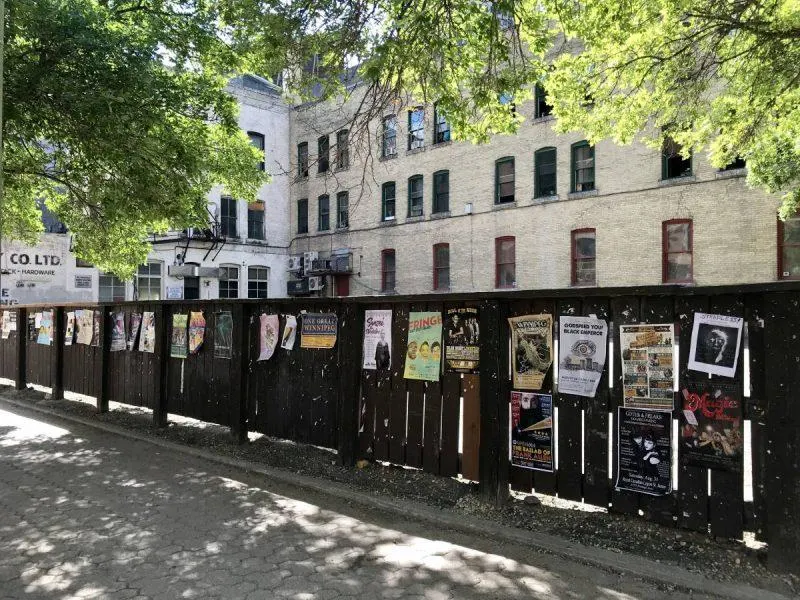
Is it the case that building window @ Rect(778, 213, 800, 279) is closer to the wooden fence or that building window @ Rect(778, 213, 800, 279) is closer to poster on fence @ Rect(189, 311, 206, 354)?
the wooden fence

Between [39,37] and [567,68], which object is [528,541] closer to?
[567,68]

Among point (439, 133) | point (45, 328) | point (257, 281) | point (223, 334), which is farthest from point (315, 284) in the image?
point (223, 334)

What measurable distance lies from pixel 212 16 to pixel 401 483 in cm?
888

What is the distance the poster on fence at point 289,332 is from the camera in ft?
22.4

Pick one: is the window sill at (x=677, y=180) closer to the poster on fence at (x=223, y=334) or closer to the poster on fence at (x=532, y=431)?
the poster on fence at (x=223, y=334)

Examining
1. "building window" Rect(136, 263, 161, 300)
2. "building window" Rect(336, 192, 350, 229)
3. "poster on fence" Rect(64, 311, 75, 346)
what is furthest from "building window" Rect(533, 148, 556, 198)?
"building window" Rect(136, 263, 161, 300)

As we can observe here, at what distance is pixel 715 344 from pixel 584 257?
19548 millimetres

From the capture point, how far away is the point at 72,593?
3.66 metres

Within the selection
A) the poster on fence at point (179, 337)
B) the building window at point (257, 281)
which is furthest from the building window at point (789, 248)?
the building window at point (257, 281)

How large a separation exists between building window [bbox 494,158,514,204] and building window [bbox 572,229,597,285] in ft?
11.5

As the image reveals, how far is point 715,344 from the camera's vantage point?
392 cm

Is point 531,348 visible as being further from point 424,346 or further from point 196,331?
point 196,331

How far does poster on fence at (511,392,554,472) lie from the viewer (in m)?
4.70

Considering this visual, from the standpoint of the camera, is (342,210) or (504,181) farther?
(342,210)
